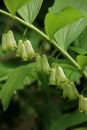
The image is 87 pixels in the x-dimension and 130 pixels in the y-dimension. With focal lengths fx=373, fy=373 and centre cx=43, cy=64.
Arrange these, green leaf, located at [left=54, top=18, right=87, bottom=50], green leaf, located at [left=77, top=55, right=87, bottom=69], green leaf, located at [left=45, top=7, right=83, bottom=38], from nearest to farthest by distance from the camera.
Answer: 1. green leaf, located at [left=45, top=7, right=83, bottom=38]
2. green leaf, located at [left=77, top=55, right=87, bottom=69]
3. green leaf, located at [left=54, top=18, right=87, bottom=50]

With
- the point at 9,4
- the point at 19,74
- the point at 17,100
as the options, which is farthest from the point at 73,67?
the point at 17,100

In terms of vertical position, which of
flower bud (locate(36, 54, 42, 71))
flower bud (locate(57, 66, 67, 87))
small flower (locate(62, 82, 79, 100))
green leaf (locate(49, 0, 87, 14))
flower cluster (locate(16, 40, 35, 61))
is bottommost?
small flower (locate(62, 82, 79, 100))

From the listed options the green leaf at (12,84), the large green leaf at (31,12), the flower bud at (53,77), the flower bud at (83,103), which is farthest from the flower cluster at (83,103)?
the large green leaf at (31,12)

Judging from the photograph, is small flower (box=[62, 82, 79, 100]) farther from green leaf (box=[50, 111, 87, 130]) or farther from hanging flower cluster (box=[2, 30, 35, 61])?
green leaf (box=[50, 111, 87, 130])

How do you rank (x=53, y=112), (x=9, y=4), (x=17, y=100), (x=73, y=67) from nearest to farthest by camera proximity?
(x=9, y=4)
(x=73, y=67)
(x=53, y=112)
(x=17, y=100)

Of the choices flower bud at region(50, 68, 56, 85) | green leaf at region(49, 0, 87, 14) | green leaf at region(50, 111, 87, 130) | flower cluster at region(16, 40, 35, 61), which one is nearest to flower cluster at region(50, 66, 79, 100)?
flower bud at region(50, 68, 56, 85)

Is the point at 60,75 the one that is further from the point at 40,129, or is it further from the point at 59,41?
the point at 40,129
